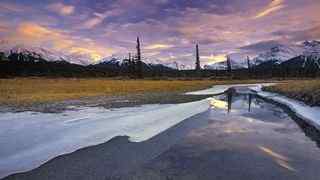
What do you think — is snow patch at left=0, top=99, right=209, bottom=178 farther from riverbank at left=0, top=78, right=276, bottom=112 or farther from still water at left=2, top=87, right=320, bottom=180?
riverbank at left=0, top=78, right=276, bottom=112

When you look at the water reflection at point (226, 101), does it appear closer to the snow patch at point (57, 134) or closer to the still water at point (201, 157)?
the snow patch at point (57, 134)

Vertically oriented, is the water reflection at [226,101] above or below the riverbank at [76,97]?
below

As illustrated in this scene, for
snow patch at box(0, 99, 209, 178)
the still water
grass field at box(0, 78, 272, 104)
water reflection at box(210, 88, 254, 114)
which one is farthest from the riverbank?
the still water

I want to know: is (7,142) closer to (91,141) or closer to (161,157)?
(91,141)

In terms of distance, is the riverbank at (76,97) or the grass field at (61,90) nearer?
the riverbank at (76,97)

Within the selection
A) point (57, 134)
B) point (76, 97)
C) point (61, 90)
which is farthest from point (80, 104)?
point (61, 90)

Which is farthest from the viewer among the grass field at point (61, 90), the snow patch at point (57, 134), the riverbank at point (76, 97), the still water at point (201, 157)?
the grass field at point (61, 90)

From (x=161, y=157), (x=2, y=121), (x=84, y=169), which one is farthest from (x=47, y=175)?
(x=2, y=121)

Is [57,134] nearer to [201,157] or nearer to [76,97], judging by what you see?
[201,157]

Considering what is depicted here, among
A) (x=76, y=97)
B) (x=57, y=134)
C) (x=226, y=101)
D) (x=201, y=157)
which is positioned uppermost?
(x=57, y=134)

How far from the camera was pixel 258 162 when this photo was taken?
371 inches

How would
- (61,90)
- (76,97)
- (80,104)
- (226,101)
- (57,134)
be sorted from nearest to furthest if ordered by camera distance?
(57,134) → (80,104) → (226,101) → (76,97) → (61,90)

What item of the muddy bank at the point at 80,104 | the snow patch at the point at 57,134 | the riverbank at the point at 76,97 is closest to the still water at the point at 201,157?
the snow patch at the point at 57,134

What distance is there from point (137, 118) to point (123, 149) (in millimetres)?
6753
